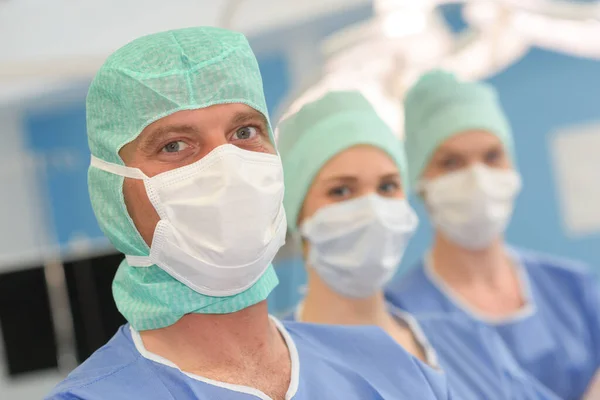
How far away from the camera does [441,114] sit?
2.37m

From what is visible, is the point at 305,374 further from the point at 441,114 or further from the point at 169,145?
the point at 441,114

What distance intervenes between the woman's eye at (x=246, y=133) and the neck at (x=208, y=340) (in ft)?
0.93

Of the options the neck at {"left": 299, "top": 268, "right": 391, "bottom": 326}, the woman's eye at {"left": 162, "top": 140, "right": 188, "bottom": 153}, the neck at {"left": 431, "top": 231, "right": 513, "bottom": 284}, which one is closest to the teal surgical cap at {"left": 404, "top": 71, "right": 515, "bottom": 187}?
the neck at {"left": 431, "top": 231, "right": 513, "bottom": 284}

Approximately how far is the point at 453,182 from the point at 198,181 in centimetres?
131

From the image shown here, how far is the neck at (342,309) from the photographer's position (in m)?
1.94

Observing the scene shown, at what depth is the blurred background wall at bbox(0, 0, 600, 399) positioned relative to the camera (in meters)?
2.70

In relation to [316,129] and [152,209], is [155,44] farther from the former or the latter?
[316,129]

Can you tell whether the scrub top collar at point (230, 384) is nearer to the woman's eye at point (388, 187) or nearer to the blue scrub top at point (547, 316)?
the woman's eye at point (388, 187)

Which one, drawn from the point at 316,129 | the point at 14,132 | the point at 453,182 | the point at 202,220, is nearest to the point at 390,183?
the point at 316,129

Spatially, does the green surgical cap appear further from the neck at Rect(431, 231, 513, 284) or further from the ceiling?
the neck at Rect(431, 231, 513, 284)

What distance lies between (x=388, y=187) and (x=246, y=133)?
2.30ft

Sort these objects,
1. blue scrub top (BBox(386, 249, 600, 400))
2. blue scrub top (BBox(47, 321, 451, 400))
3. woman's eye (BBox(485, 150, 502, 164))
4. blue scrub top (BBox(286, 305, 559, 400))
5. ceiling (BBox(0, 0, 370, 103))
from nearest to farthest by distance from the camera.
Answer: blue scrub top (BBox(47, 321, 451, 400)), blue scrub top (BBox(286, 305, 559, 400)), ceiling (BBox(0, 0, 370, 103)), blue scrub top (BBox(386, 249, 600, 400)), woman's eye (BBox(485, 150, 502, 164))

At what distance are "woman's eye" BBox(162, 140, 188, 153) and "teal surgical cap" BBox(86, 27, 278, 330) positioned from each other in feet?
0.15

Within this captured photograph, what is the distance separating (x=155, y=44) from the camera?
124 centimetres
